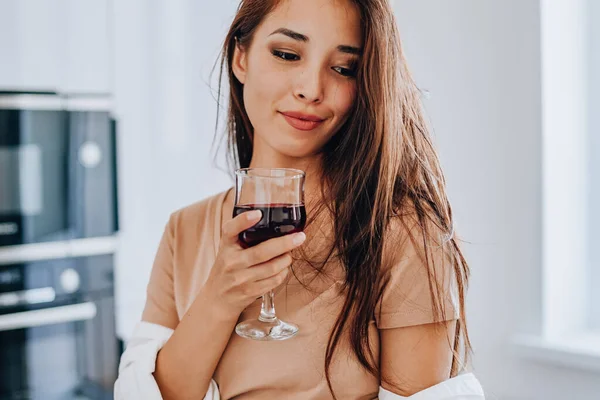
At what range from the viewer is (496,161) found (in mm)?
2688

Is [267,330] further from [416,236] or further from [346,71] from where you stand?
[346,71]

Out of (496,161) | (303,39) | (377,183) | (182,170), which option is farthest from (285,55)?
(496,161)

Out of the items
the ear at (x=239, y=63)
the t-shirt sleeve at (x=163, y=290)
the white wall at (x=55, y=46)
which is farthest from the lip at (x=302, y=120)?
the white wall at (x=55, y=46)

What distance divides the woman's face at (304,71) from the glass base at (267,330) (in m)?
0.36

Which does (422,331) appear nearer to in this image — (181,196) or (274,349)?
(274,349)

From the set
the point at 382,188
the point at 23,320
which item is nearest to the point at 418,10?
the point at 382,188

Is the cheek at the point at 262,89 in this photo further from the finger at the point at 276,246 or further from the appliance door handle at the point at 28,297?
the appliance door handle at the point at 28,297

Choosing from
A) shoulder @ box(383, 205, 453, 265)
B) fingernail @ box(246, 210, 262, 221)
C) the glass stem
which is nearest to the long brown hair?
shoulder @ box(383, 205, 453, 265)

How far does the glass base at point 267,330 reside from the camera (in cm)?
130

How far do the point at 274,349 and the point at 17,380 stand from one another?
1284mm

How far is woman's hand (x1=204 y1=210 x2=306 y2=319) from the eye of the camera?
1197mm

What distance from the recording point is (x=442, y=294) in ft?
4.24

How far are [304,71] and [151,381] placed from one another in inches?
27.8

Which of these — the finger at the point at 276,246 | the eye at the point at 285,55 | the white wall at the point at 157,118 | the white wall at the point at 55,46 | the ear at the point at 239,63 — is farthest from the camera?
the white wall at the point at 157,118
